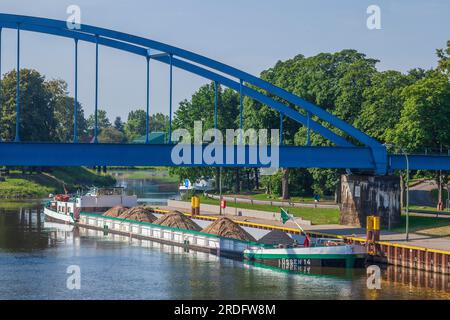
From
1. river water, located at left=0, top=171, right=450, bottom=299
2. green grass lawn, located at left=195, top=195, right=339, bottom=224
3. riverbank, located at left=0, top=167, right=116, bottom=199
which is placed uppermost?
riverbank, located at left=0, top=167, right=116, bottom=199

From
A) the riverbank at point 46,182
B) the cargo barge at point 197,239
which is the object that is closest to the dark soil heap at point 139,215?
the cargo barge at point 197,239

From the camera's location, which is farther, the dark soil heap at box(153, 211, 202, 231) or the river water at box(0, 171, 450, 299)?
the dark soil heap at box(153, 211, 202, 231)

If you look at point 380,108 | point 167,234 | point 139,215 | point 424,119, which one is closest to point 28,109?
point 139,215

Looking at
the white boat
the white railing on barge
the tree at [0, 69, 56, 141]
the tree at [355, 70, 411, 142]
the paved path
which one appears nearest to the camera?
the white railing on barge

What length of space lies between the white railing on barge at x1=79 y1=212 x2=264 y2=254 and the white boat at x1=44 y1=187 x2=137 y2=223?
2060 millimetres

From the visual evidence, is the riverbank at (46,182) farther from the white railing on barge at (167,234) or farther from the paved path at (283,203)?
the white railing on barge at (167,234)

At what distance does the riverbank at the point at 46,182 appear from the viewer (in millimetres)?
141125

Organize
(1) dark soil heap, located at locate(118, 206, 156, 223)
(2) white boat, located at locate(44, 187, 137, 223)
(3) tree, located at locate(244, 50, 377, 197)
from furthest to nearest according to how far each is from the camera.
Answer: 1. (3) tree, located at locate(244, 50, 377, 197)
2. (2) white boat, located at locate(44, 187, 137, 223)
3. (1) dark soil heap, located at locate(118, 206, 156, 223)

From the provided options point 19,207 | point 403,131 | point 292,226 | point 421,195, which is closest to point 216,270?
point 292,226

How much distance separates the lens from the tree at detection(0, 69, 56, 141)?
14925cm

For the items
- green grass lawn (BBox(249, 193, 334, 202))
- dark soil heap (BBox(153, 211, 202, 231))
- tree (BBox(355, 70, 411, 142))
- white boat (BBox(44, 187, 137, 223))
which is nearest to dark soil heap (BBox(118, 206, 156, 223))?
dark soil heap (BBox(153, 211, 202, 231))

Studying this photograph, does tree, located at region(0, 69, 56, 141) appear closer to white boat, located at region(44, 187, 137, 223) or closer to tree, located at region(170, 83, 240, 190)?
tree, located at region(170, 83, 240, 190)

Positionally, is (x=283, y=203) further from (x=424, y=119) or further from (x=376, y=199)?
(x=376, y=199)
